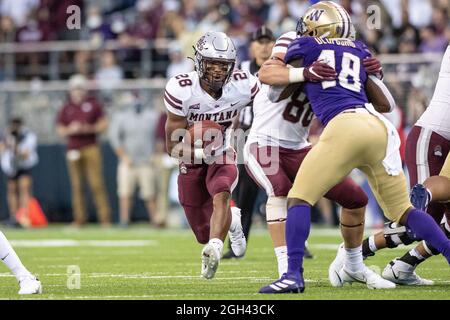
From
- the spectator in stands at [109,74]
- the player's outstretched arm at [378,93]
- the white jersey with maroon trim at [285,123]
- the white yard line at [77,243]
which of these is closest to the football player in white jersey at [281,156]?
the white jersey with maroon trim at [285,123]

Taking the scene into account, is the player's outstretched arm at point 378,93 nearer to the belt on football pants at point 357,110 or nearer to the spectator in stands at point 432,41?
the belt on football pants at point 357,110

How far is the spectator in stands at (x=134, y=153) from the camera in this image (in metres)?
15.3

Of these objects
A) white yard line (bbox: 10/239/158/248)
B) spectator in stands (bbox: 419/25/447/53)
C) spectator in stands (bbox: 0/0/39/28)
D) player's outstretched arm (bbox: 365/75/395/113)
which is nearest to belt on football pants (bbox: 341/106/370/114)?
player's outstretched arm (bbox: 365/75/395/113)

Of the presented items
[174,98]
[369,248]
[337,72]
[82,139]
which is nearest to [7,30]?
[82,139]

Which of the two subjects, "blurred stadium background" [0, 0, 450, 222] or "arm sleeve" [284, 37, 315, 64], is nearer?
"arm sleeve" [284, 37, 315, 64]

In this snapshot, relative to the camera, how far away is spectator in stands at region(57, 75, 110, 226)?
49.7ft

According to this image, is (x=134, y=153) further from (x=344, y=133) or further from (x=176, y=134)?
(x=344, y=133)

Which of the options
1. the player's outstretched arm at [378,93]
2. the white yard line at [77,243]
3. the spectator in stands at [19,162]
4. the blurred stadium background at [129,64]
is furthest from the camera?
the spectator in stands at [19,162]

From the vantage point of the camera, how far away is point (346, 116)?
19.5 ft

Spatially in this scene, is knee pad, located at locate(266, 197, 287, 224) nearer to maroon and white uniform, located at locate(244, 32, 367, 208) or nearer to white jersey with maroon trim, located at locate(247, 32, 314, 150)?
maroon and white uniform, located at locate(244, 32, 367, 208)

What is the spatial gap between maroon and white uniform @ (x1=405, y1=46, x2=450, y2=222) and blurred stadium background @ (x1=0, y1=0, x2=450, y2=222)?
6568mm

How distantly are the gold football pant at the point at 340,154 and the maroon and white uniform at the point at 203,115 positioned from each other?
1.25 meters
